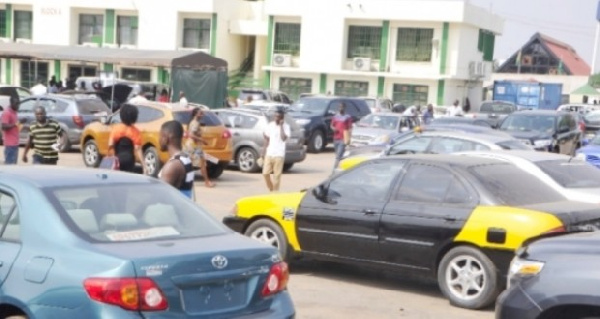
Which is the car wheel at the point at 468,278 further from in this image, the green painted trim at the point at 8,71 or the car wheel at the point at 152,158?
the green painted trim at the point at 8,71

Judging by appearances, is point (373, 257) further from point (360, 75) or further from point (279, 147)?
point (360, 75)

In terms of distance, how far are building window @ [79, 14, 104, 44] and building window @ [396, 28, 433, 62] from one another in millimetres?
16812

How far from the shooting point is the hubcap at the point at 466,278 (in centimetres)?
847

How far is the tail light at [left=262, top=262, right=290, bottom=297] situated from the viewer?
5574mm

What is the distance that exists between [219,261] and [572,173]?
262 inches

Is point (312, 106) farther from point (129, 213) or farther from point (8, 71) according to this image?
point (8, 71)

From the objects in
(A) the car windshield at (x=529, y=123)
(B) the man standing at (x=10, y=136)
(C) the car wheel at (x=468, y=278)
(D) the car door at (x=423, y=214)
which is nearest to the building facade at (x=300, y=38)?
(A) the car windshield at (x=529, y=123)

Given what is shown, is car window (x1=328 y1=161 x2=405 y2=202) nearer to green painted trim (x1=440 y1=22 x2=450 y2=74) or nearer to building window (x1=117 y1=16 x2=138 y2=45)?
green painted trim (x1=440 y1=22 x2=450 y2=74)

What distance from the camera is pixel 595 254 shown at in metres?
5.56

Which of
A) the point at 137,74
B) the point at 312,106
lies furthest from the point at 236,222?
the point at 137,74

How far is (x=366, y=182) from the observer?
9359mm

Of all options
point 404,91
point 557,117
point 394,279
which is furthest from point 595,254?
point 404,91

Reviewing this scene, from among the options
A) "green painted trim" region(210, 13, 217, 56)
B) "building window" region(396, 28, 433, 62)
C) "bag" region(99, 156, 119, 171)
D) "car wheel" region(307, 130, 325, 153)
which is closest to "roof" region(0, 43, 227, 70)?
"car wheel" region(307, 130, 325, 153)

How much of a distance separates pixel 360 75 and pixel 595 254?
→ 40479 mm
